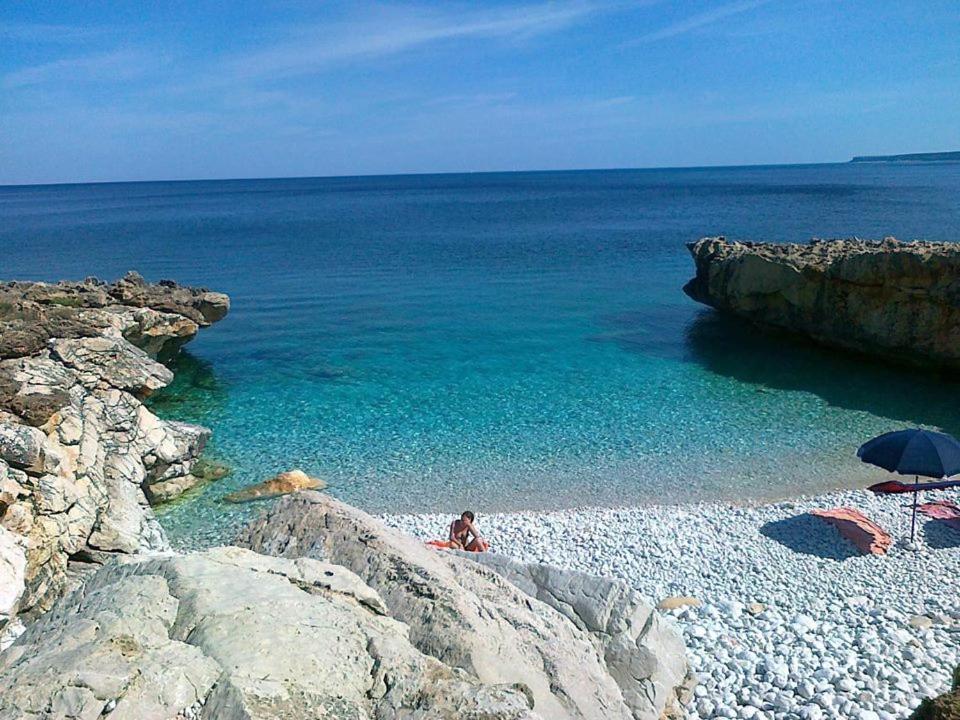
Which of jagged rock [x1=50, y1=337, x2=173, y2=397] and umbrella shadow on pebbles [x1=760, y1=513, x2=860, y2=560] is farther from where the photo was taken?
jagged rock [x1=50, y1=337, x2=173, y2=397]

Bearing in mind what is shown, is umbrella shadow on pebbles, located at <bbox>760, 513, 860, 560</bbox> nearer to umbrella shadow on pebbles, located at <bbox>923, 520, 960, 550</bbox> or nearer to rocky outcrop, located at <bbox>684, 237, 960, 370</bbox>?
umbrella shadow on pebbles, located at <bbox>923, 520, 960, 550</bbox>

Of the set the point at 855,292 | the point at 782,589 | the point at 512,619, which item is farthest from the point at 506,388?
the point at 512,619

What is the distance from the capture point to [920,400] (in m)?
22.8

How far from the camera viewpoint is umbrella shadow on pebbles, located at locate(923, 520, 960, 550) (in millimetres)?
13289

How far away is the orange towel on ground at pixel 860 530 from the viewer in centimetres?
1309

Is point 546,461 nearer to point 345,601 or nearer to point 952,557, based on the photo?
point 952,557

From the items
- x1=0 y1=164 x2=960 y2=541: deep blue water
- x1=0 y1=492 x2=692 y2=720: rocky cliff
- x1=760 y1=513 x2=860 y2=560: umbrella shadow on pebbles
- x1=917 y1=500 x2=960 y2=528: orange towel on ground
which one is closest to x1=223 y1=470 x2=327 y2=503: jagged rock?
x1=0 y1=164 x2=960 y2=541: deep blue water

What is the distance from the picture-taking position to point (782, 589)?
11.9 m

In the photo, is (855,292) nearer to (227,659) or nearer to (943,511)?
(943,511)

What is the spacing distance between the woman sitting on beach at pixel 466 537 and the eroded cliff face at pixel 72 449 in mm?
5267

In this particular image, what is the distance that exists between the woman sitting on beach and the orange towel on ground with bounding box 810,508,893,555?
6396mm

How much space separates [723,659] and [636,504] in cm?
703

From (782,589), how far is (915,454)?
152 inches

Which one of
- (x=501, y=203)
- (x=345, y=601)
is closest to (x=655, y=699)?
(x=345, y=601)
